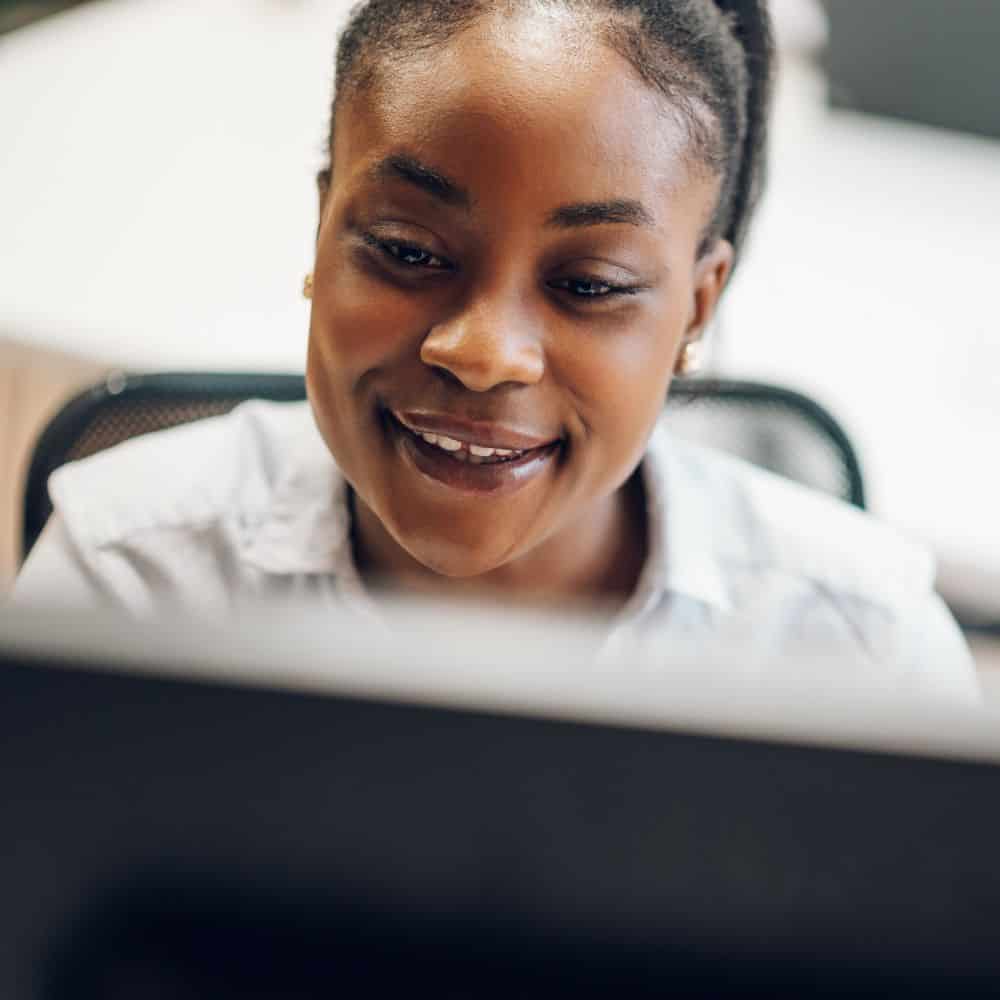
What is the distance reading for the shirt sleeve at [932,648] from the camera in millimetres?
612

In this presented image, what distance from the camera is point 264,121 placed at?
0.96m

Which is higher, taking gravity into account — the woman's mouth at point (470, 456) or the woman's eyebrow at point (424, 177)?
the woman's eyebrow at point (424, 177)

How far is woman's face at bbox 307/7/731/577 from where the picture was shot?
1.32 ft

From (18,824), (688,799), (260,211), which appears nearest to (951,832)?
(688,799)

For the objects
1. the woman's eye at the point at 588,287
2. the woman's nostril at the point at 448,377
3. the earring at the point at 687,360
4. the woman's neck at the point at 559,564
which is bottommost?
the woman's neck at the point at 559,564

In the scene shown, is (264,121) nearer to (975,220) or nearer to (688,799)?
(975,220)

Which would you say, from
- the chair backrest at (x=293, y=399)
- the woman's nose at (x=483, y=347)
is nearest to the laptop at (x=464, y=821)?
the woman's nose at (x=483, y=347)

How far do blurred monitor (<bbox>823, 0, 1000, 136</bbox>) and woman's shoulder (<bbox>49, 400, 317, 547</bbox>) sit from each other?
707mm

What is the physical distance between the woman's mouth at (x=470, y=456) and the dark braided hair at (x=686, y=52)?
0.37 ft

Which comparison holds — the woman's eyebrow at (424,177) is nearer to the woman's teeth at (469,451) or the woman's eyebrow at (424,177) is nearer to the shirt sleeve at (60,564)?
the woman's teeth at (469,451)

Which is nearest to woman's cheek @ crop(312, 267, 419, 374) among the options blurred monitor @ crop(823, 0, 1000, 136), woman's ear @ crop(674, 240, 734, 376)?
woman's ear @ crop(674, 240, 734, 376)

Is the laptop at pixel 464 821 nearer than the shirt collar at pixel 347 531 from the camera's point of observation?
Yes

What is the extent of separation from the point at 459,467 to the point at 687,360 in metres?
0.13

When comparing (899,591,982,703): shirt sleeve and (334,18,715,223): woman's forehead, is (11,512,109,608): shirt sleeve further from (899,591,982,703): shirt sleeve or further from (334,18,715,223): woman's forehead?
(899,591,982,703): shirt sleeve
